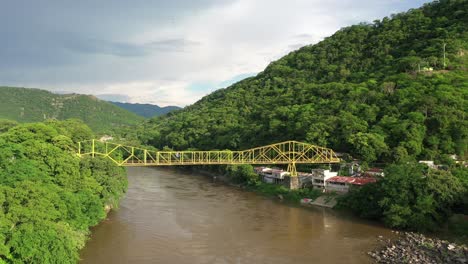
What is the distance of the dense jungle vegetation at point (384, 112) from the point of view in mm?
24391

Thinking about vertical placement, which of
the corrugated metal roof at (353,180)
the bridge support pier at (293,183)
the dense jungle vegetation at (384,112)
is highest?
the dense jungle vegetation at (384,112)

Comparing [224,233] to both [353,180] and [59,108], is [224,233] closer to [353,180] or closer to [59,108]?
[353,180]

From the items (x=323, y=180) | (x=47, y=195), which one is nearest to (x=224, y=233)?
(x=47, y=195)

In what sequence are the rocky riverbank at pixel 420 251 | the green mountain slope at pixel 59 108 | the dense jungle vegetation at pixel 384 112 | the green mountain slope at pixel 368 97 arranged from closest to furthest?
the rocky riverbank at pixel 420 251, the dense jungle vegetation at pixel 384 112, the green mountain slope at pixel 368 97, the green mountain slope at pixel 59 108

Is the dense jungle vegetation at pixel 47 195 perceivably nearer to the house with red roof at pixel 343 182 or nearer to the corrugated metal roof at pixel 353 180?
→ the house with red roof at pixel 343 182

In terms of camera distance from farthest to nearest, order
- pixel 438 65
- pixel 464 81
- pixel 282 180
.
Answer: pixel 438 65
pixel 464 81
pixel 282 180

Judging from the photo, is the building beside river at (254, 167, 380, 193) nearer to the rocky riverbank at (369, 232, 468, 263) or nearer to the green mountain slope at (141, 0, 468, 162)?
the green mountain slope at (141, 0, 468, 162)

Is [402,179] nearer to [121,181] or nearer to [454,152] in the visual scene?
[454,152]

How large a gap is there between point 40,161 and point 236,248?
11.6 m

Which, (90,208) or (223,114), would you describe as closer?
(90,208)

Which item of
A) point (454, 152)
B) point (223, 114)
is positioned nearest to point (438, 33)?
point (454, 152)

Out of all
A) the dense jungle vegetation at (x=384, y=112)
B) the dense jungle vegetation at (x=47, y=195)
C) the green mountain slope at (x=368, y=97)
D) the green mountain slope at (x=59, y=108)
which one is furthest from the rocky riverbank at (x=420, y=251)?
the green mountain slope at (x=59, y=108)

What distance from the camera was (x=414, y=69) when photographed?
5094 centimetres

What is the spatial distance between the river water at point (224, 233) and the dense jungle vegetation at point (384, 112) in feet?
10.6
